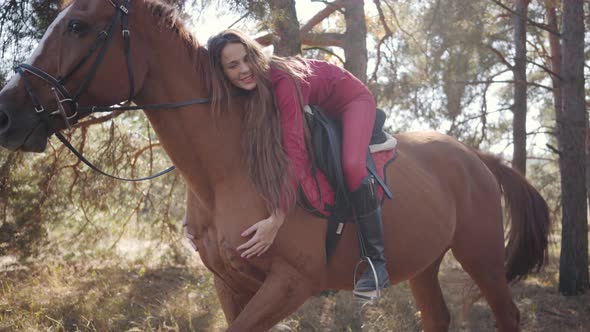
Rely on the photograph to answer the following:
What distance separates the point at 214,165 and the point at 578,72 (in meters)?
5.98

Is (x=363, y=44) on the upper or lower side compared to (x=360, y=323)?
upper

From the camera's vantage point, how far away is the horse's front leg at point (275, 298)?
253 centimetres

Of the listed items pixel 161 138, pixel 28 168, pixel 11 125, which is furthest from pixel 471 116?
pixel 11 125

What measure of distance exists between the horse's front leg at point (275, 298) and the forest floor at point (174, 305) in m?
1.80

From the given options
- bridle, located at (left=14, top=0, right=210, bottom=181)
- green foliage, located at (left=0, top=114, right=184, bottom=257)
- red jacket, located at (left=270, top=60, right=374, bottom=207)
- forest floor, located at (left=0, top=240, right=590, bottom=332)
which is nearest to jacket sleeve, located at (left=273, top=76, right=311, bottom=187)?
red jacket, located at (left=270, top=60, right=374, bottom=207)

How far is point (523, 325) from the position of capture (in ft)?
18.5

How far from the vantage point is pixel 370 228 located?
296 centimetres

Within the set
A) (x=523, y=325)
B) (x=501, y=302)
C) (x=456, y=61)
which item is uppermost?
(x=456, y=61)

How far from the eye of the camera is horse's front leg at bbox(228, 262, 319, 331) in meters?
2.53

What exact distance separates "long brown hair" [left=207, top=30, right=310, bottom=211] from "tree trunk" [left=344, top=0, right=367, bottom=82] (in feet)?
15.2

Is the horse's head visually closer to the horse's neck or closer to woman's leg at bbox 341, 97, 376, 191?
the horse's neck

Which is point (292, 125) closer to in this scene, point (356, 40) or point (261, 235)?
point (261, 235)

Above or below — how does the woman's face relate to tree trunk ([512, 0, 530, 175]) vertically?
below

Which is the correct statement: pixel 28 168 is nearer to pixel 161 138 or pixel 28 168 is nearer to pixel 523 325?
pixel 161 138
